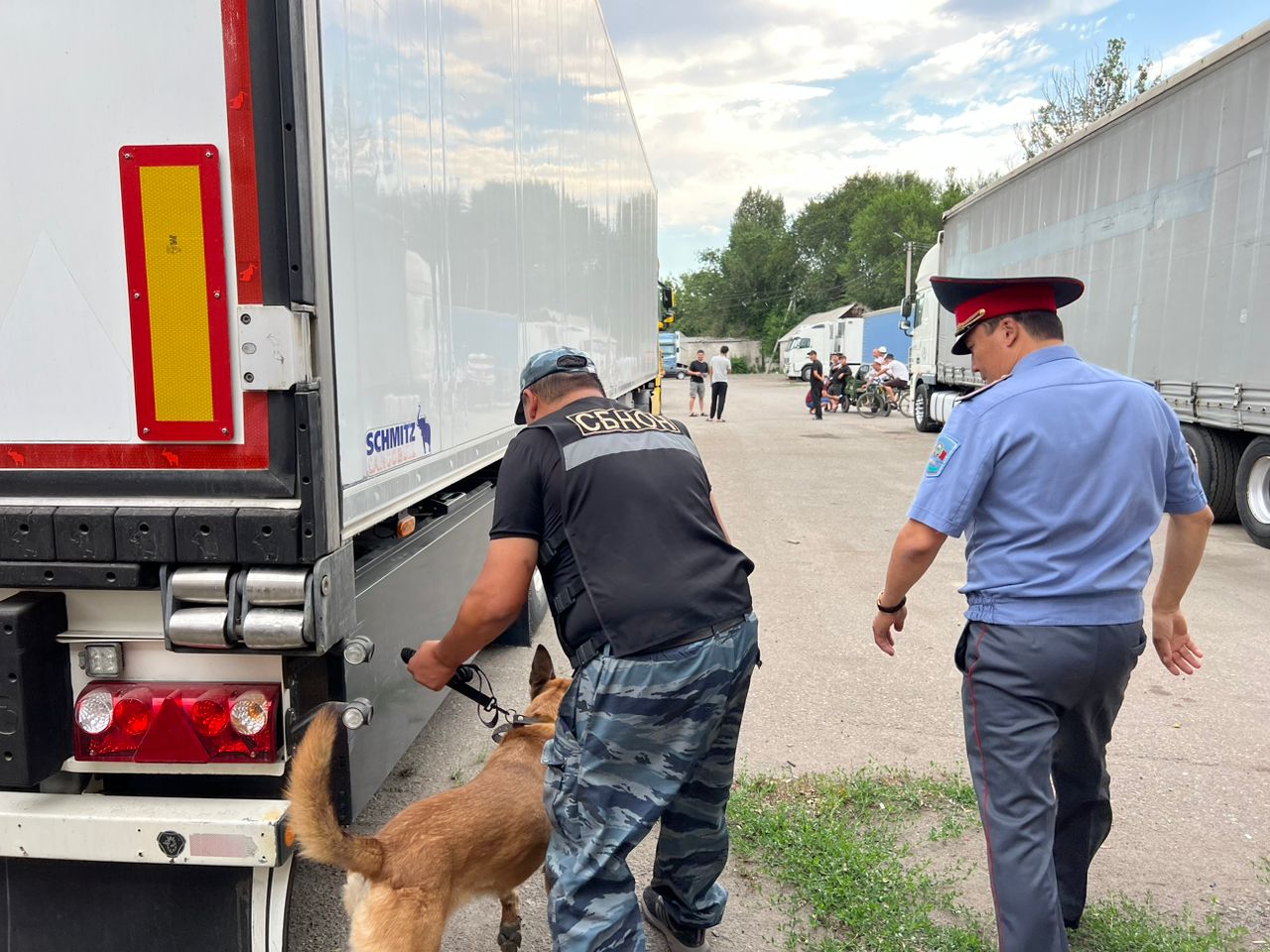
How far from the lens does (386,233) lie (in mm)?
2408

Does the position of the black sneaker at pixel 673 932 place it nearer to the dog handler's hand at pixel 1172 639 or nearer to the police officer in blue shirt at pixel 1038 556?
the police officer in blue shirt at pixel 1038 556

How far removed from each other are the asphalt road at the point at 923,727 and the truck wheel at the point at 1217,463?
380 mm

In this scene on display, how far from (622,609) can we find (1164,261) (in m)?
9.14

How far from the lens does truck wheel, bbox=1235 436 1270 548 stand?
800 cm

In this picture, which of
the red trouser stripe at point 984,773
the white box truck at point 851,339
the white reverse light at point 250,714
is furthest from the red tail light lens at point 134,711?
the white box truck at point 851,339

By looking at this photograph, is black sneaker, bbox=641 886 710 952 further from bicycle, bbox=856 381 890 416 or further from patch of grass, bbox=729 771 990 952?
bicycle, bbox=856 381 890 416

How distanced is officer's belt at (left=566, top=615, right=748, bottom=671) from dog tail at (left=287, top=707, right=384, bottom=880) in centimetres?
62

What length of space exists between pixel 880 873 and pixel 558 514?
72.7 inches

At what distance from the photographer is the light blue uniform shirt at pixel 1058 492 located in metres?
2.25

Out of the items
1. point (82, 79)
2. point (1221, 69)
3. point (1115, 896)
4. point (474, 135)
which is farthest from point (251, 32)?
point (1221, 69)

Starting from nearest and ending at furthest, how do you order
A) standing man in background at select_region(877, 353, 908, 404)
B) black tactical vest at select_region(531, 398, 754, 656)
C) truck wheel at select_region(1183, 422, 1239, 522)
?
black tactical vest at select_region(531, 398, 754, 656), truck wheel at select_region(1183, 422, 1239, 522), standing man in background at select_region(877, 353, 908, 404)

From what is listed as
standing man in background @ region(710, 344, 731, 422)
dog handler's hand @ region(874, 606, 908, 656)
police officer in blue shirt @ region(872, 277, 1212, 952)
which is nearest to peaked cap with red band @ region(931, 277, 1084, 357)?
police officer in blue shirt @ region(872, 277, 1212, 952)

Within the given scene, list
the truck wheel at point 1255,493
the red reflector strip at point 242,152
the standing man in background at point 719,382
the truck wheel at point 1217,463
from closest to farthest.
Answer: the red reflector strip at point 242,152 < the truck wheel at point 1255,493 < the truck wheel at point 1217,463 < the standing man in background at point 719,382

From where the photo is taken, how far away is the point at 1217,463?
8594 millimetres
